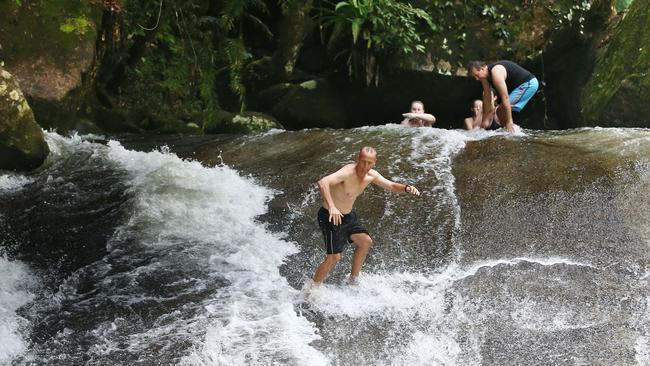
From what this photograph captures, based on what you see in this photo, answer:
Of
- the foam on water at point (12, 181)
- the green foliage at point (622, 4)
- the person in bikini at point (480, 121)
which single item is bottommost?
the foam on water at point (12, 181)

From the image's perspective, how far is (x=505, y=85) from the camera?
841 centimetres

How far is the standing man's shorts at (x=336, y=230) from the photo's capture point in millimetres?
5133

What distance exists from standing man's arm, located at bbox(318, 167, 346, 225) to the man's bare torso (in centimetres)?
5

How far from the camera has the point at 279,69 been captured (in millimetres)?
12234

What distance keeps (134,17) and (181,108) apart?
1.81 meters

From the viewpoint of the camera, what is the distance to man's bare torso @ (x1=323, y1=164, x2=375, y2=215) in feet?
16.6

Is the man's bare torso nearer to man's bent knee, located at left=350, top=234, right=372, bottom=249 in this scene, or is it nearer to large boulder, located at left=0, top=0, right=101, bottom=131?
man's bent knee, located at left=350, top=234, right=372, bottom=249

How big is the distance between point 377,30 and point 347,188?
6.40 meters

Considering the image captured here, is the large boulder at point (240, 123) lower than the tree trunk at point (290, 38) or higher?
lower

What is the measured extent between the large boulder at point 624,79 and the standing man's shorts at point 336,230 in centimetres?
509

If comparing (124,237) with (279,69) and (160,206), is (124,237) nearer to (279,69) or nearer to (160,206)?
(160,206)

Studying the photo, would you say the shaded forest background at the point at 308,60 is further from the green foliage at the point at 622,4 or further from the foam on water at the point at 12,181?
the foam on water at the point at 12,181

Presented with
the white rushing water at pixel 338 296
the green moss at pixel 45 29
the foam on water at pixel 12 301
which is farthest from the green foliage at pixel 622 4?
the foam on water at pixel 12 301

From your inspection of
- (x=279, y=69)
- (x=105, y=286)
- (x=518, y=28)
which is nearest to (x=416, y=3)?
(x=518, y=28)
